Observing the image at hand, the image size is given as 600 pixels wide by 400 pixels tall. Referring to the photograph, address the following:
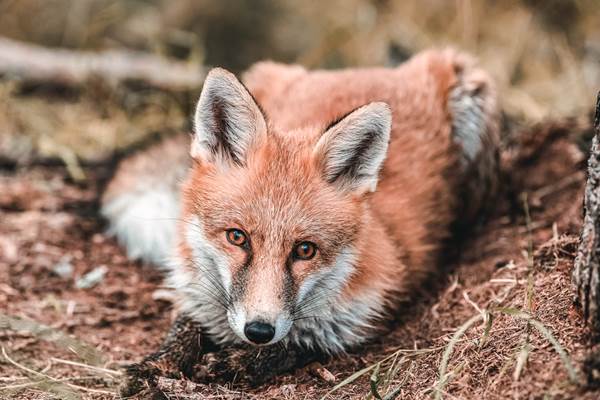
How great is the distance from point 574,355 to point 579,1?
532 centimetres

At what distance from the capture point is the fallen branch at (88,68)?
268 inches

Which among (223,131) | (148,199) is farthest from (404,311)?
(148,199)

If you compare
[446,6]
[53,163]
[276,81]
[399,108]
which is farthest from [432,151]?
[446,6]

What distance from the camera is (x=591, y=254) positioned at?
2527 millimetres

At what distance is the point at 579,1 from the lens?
6809mm

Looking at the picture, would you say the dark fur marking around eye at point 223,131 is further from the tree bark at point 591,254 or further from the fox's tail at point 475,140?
the fox's tail at point 475,140

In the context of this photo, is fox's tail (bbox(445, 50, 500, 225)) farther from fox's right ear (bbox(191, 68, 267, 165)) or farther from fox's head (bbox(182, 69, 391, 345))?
fox's right ear (bbox(191, 68, 267, 165))

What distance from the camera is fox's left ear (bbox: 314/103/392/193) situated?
129 inches

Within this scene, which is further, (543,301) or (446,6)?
(446,6)

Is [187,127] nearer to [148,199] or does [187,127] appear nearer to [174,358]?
[148,199]

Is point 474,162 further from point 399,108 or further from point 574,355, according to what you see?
point 574,355

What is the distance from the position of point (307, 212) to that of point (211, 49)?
213 inches

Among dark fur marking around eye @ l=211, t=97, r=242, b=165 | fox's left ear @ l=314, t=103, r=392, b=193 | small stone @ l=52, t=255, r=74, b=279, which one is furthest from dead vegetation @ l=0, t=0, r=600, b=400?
dark fur marking around eye @ l=211, t=97, r=242, b=165

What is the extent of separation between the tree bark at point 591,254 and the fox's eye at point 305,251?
1.18m
